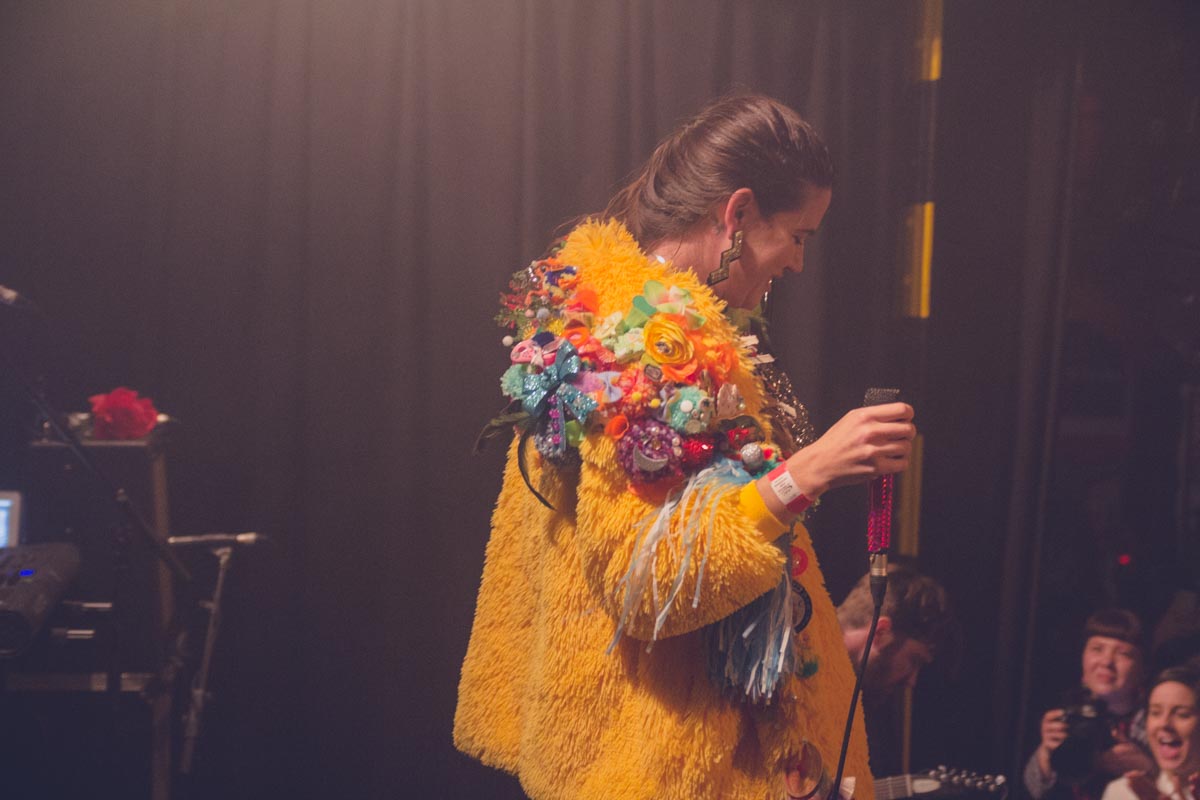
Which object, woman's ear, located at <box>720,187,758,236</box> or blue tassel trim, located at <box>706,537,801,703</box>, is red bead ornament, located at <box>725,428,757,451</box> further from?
woman's ear, located at <box>720,187,758,236</box>

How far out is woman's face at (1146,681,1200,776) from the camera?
194 cm

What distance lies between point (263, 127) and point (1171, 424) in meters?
2.13

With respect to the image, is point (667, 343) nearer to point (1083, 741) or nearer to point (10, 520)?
point (10, 520)

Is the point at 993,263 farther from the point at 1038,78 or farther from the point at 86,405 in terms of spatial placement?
the point at 86,405

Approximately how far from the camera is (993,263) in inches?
89.1

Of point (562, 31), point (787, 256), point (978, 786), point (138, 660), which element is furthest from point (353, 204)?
point (978, 786)

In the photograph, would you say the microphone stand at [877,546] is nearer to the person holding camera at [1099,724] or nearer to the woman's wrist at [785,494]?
the woman's wrist at [785,494]

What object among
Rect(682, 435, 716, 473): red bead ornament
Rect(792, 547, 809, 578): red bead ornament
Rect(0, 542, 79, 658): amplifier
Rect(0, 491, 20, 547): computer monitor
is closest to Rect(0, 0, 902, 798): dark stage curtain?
Rect(0, 491, 20, 547): computer monitor

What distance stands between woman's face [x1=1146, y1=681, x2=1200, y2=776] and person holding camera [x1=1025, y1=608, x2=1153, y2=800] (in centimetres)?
4

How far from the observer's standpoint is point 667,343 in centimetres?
101

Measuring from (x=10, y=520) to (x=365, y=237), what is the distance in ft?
2.76

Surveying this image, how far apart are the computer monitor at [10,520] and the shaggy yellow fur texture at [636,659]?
3.48 ft

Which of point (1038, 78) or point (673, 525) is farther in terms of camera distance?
A: point (1038, 78)

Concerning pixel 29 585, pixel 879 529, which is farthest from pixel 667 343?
pixel 29 585
